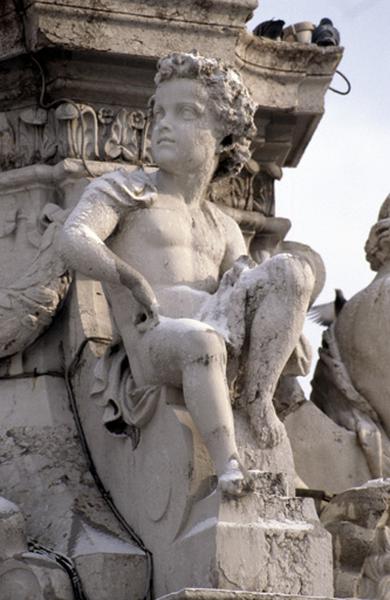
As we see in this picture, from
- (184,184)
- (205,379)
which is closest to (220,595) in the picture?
(205,379)

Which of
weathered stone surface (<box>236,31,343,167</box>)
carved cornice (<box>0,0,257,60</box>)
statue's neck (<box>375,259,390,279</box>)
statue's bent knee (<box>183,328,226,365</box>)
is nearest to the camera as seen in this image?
statue's bent knee (<box>183,328,226,365</box>)

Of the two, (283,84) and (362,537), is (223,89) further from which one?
(362,537)

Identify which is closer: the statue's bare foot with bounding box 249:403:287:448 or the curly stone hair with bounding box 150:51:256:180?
the statue's bare foot with bounding box 249:403:287:448

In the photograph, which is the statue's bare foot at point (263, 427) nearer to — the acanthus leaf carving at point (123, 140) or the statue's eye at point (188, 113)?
the statue's eye at point (188, 113)

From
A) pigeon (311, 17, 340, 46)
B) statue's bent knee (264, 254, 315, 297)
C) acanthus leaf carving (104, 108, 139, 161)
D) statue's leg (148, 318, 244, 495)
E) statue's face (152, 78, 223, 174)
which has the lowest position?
statue's leg (148, 318, 244, 495)

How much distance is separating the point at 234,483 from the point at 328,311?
3030mm

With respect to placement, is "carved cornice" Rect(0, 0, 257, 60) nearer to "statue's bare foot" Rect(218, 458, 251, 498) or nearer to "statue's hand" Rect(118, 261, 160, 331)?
"statue's hand" Rect(118, 261, 160, 331)

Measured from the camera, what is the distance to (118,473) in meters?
13.1

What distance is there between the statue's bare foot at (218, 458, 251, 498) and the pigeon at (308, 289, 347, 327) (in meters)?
2.89

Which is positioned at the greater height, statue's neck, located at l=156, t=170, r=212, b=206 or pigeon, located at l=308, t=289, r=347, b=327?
statue's neck, located at l=156, t=170, r=212, b=206

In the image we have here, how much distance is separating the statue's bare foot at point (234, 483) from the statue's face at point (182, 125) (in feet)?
5.85

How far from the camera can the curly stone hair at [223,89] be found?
1309 cm

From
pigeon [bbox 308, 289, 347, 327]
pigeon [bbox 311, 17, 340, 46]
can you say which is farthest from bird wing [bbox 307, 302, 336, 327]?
pigeon [bbox 311, 17, 340, 46]

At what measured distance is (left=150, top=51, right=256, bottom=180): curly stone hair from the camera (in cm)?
1309
